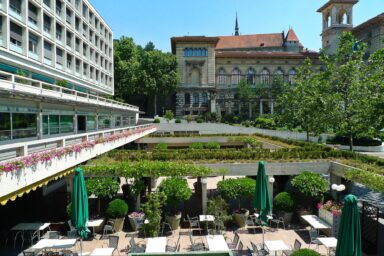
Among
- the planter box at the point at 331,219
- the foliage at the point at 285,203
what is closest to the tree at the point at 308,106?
the foliage at the point at 285,203

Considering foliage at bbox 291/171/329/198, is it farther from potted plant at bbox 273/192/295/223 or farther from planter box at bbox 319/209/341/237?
planter box at bbox 319/209/341/237

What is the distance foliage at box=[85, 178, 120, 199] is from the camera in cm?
1502

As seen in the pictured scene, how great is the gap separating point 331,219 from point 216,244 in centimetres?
589

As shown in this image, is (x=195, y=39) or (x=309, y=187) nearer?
(x=309, y=187)

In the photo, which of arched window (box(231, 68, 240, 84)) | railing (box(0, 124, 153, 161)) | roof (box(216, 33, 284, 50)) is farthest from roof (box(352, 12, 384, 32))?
railing (box(0, 124, 153, 161))

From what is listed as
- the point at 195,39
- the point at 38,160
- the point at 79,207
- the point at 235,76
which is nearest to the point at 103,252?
the point at 79,207

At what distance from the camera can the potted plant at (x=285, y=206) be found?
15766 mm

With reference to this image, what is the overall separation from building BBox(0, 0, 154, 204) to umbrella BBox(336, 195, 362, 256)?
389 inches

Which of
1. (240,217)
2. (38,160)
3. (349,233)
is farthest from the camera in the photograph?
(240,217)

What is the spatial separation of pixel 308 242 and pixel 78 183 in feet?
33.9

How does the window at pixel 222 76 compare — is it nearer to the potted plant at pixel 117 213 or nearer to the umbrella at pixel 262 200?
the potted plant at pixel 117 213

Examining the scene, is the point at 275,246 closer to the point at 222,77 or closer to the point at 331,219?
the point at 331,219

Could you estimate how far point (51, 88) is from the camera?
25.8m

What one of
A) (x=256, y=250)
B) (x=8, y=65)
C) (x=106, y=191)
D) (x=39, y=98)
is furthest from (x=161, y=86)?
(x=256, y=250)
